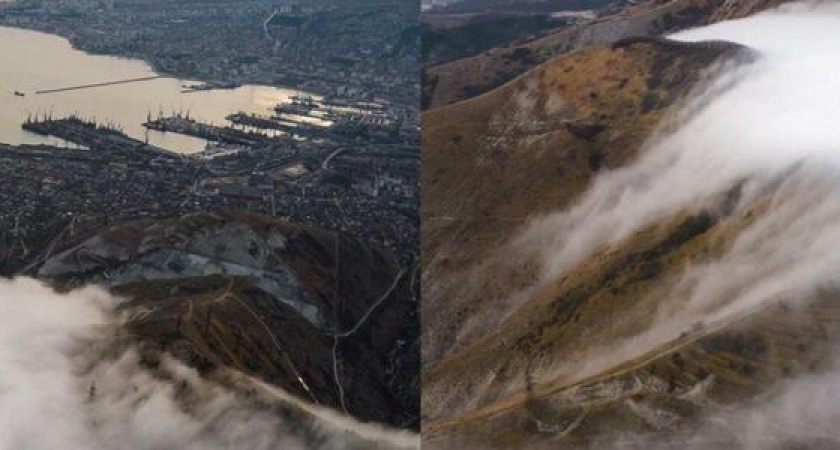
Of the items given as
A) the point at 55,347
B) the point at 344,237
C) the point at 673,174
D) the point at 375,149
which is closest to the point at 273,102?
the point at 375,149

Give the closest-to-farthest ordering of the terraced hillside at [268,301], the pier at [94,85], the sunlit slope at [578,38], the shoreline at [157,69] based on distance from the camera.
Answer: the terraced hillside at [268,301] < the pier at [94,85] < the shoreline at [157,69] < the sunlit slope at [578,38]

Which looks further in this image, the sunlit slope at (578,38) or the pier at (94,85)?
the sunlit slope at (578,38)

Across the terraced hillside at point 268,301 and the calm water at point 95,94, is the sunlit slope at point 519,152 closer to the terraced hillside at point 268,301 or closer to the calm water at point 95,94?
the terraced hillside at point 268,301

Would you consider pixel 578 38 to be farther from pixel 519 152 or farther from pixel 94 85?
pixel 94 85

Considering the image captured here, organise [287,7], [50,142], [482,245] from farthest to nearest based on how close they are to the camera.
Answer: [287,7] → [482,245] → [50,142]

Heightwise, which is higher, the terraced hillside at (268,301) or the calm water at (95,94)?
the calm water at (95,94)

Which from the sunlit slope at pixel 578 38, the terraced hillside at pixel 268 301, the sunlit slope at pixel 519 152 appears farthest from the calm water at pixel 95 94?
the sunlit slope at pixel 578 38

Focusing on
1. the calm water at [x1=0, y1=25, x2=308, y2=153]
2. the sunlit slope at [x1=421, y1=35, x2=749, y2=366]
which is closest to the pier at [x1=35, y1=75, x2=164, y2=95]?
the calm water at [x1=0, y1=25, x2=308, y2=153]

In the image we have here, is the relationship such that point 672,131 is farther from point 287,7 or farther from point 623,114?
point 287,7

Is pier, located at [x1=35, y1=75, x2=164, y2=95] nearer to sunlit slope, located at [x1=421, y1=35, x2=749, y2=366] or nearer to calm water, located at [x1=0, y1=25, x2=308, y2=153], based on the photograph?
calm water, located at [x1=0, y1=25, x2=308, y2=153]
